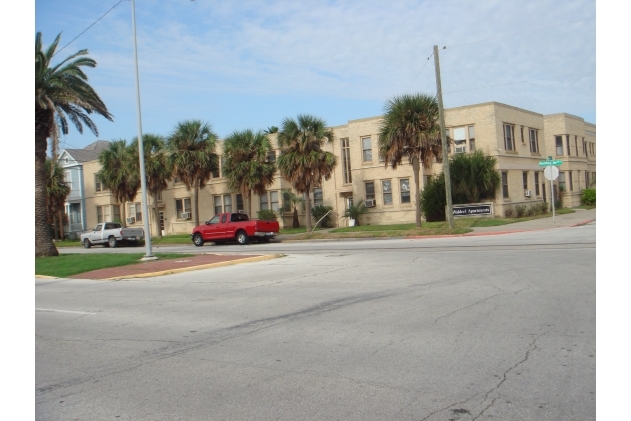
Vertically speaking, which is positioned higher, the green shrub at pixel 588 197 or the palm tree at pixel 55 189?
the palm tree at pixel 55 189

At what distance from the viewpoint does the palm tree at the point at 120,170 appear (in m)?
47.2

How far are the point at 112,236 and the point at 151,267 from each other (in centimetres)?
2444

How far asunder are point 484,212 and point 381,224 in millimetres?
7549

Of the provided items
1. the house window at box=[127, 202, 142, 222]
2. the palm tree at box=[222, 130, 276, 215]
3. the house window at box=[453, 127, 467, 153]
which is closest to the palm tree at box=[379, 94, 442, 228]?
the house window at box=[453, 127, 467, 153]

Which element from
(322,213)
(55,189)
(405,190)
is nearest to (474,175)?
(405,190)

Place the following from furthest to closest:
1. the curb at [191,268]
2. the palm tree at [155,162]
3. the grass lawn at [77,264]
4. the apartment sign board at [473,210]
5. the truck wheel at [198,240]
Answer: the palm tree at [155,162], the truck wheel at [198,240], the apartment sign board at [473,210], the grass lawn at [77,264], the curb at [191,268]

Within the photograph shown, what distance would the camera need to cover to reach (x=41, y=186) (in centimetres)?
2711

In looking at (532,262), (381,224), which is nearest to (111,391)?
(532,262)

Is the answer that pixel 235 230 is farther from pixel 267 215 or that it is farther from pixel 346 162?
pixel 346 162

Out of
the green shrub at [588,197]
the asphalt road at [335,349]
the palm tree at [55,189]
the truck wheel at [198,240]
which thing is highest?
the palm tree at [55,189]

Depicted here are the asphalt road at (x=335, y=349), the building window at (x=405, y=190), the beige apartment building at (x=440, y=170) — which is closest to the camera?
the asphalt road at (x=335, y=349)

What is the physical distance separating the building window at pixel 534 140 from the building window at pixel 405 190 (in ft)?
29.8

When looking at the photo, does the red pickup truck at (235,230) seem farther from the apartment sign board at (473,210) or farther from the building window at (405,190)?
the apartment sign board at (473,210)

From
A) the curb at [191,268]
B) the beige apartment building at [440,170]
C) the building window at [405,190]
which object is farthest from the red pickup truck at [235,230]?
the curb at [191,268]
